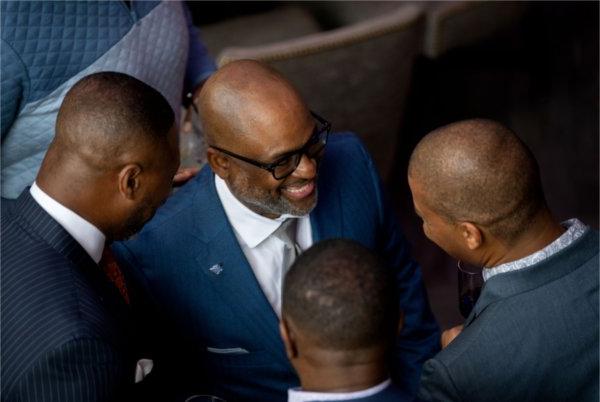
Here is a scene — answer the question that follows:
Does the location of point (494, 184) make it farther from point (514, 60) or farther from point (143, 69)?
point (514, 60)

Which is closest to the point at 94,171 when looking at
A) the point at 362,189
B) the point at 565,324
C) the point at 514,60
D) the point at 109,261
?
the point at 109,261

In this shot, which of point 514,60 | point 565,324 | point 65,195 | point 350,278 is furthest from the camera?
point 514,60

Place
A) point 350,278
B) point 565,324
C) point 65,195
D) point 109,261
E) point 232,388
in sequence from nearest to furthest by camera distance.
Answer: point 350,278 → point 565,324 → point 65,195 → point 109,261 → point 232,388

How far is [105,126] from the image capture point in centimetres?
156

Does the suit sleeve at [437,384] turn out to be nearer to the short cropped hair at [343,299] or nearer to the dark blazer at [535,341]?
the dark blazer at [535,341]

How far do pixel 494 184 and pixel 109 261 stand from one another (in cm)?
78

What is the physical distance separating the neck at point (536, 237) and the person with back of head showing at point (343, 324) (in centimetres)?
37

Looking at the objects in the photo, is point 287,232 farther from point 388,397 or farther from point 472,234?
point 388,397

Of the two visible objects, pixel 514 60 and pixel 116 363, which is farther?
pixel 514 60

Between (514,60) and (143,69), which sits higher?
(143,69)

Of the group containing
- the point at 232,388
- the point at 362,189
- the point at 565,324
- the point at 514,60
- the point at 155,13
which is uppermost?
the point at 155,13

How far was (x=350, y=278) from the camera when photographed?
4.00 feet

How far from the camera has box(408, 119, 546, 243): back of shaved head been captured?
150 cm

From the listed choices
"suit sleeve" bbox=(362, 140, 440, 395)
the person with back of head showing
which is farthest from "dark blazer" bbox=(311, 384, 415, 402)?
"suit sleeve" bbox=(362, 140, 440, 395)
